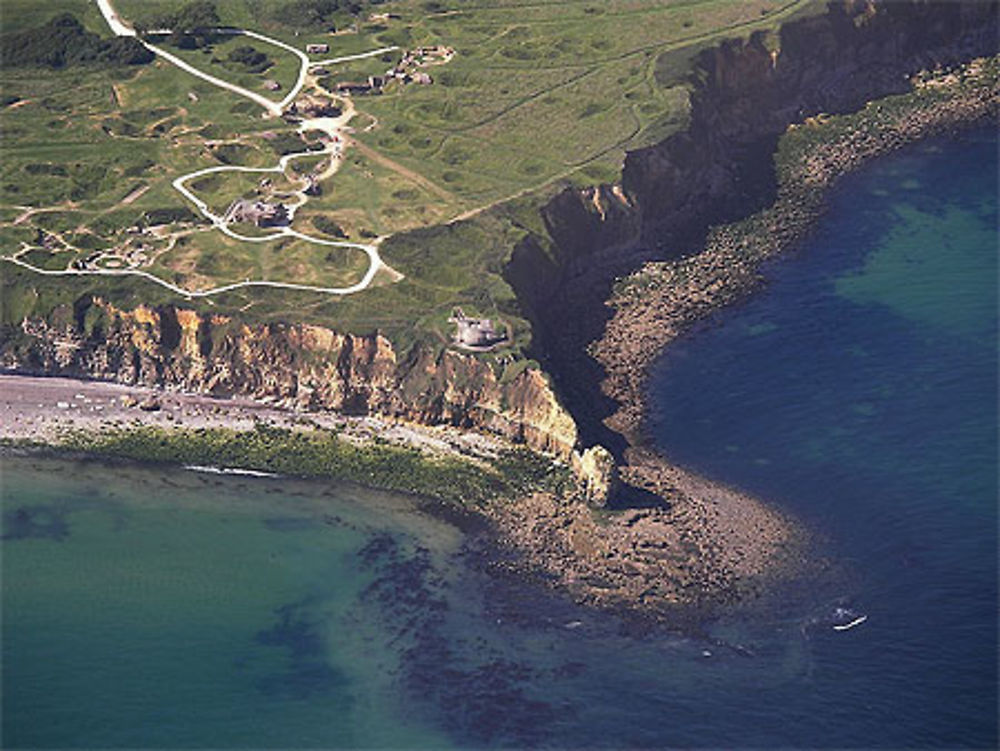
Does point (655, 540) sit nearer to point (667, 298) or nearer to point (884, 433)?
point (884, 433)

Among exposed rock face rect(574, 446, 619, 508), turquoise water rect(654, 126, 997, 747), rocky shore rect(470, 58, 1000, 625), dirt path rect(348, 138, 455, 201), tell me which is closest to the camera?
turquoise water rect(654, 126, 997, 747)

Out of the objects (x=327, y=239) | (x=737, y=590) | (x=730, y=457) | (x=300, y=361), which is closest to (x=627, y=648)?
(x=737, y=590)

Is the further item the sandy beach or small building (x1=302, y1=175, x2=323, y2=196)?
small building (x1=302, y1=175, x2=323, y2=196)

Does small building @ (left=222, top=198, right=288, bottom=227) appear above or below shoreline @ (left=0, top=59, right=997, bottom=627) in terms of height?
above

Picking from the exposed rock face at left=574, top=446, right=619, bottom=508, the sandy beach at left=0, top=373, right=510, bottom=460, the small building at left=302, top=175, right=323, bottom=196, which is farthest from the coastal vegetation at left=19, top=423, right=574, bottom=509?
the small building at left=302, top=175, right=323, bottom=196

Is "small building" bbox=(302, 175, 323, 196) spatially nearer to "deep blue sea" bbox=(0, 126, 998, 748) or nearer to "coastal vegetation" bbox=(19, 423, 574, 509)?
"coastal vegetation" bbox=(19, 423, 574, 509)

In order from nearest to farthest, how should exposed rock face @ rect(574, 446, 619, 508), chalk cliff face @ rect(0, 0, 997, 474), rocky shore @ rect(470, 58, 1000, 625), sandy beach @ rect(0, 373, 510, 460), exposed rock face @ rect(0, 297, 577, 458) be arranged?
rocky shore @ rect(470, 58, 1000, 625), exposed rock face @ rect(574, 446, 619, 508), exposed rock face @ rect(0, 297, 577, 458), chalk cliff face @ rect(0, 0, 997, 474), sandy beach @ rect(0, 373, 510, 460)

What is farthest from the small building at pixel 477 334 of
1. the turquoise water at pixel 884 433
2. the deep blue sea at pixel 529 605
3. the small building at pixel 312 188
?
the small building at pixel 312 188
